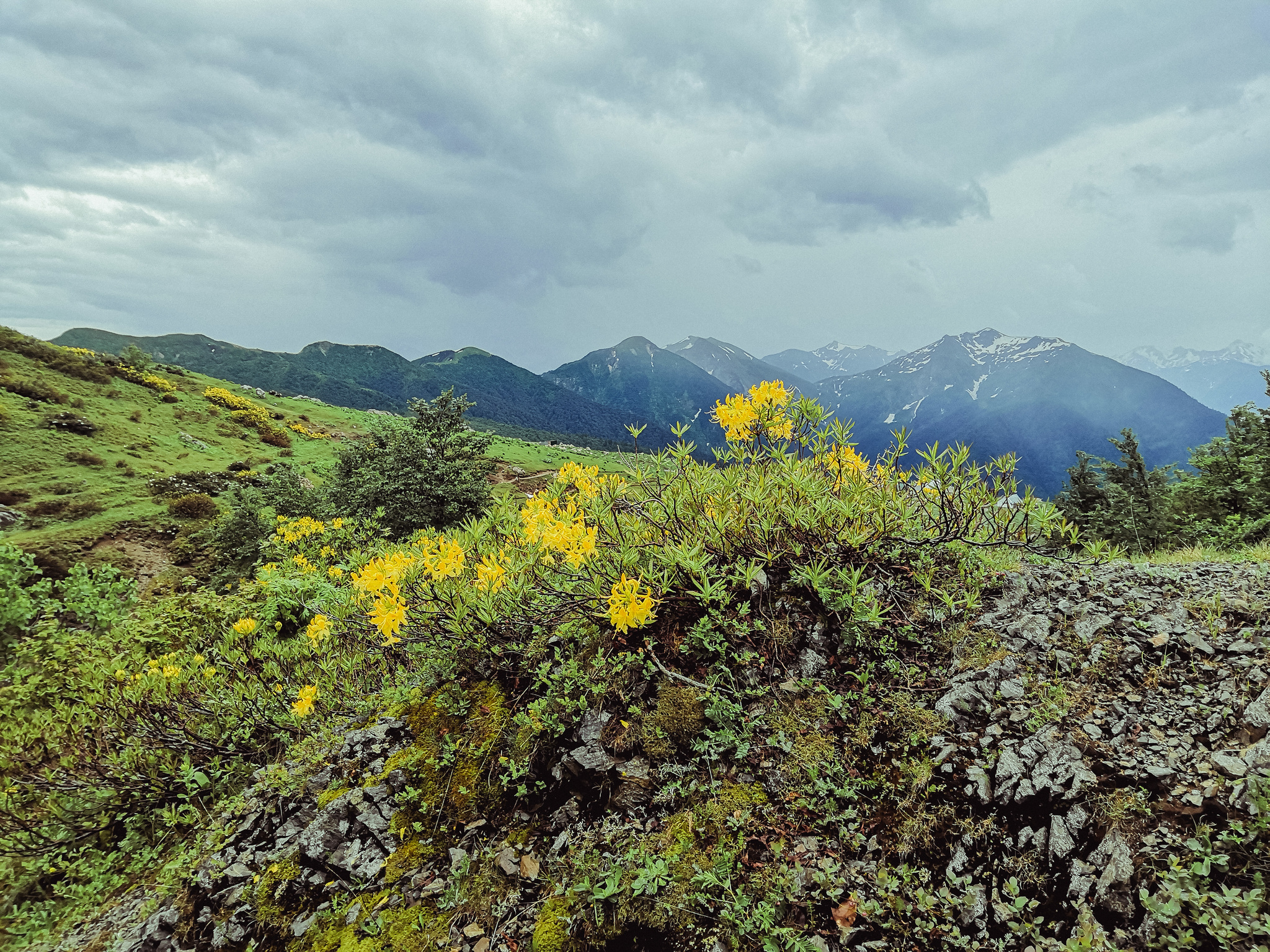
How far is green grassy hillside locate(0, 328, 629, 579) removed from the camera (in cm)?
1566

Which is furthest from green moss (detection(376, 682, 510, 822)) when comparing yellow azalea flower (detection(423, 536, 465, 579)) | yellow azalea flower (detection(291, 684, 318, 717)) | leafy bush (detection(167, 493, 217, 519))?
leafy bush (detection(167, 493, 217, 519))

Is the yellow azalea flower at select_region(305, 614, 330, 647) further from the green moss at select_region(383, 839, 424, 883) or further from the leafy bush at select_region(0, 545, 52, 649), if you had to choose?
the leafy bush at select_region(0, 545, 52, 649)

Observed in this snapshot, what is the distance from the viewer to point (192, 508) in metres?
17.9

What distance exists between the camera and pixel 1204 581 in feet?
11.4

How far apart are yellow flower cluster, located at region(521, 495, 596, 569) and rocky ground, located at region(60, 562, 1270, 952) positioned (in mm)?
1169

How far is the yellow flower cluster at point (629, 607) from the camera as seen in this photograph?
3.07m

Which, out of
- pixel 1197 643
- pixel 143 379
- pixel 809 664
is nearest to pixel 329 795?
pixel 809 664

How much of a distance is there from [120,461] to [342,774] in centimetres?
2663

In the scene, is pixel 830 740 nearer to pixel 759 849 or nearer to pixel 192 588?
pixel 759 849

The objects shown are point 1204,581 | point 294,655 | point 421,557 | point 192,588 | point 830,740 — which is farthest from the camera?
point 192,588

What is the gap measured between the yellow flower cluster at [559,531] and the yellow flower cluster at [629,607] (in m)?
0.49

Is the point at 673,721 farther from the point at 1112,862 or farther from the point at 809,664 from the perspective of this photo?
the point at 1112,862

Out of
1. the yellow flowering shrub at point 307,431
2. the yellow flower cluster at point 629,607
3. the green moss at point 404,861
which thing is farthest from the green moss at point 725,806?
the yellow flowering shrub at point 307,431

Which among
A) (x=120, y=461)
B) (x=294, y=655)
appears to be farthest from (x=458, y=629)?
(x=120, y=461)
